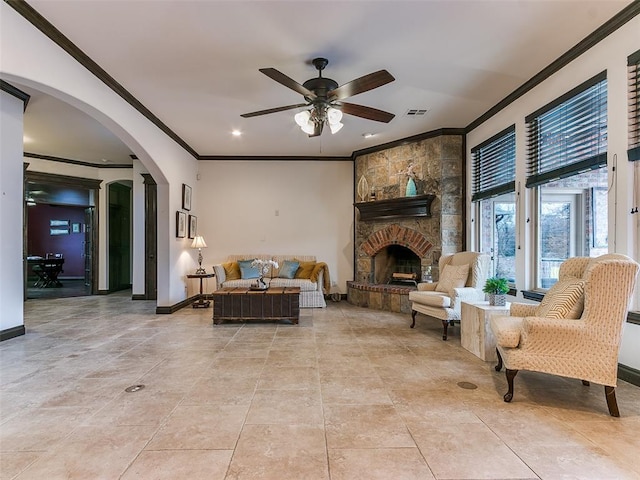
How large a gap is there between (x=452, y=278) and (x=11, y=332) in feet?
18.0

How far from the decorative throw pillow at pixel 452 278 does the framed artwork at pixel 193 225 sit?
15.2 feet

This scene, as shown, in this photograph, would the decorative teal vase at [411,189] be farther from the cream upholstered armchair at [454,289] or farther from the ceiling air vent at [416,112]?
the cream upholstered armchair at [454,289]

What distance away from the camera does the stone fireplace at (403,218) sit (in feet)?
17.8

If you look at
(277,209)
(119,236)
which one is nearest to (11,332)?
(277,209)

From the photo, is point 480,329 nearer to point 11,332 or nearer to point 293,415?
point 293,415

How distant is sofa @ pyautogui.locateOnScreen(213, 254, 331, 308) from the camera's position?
6.04 metres

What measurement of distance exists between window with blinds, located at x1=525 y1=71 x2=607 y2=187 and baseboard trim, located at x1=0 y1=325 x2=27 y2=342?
6.44 m

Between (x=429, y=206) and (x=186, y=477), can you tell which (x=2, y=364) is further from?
(x=429, y=206)

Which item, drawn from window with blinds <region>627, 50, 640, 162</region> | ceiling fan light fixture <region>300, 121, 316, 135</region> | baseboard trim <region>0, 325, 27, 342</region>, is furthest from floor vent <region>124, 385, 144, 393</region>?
window with blinds <region>627, 50, 640, 162</region>

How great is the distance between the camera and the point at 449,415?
2170mm

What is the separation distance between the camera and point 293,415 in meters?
2.16

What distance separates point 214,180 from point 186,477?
6153 millimetres

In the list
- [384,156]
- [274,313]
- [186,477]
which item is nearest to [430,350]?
[274,313]

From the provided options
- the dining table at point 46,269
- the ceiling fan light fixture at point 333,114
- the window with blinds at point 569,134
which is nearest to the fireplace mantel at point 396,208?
the window with blinds at point 569,134
